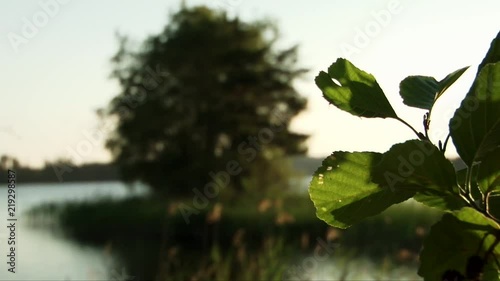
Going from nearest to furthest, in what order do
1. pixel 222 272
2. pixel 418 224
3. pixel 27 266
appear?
1. pixel 222 272
2. pixel 27 266
3. pixel 418 224

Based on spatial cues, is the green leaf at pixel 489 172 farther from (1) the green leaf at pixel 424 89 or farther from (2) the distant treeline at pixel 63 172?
(2) the distant treeline at pixel 63 172

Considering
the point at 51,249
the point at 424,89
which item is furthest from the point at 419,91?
the point at 51,249

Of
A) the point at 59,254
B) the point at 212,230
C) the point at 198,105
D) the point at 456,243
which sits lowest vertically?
the point at 456,243

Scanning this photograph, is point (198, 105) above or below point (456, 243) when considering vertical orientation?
above

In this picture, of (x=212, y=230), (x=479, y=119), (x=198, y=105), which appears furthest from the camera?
(x=198, y=105)

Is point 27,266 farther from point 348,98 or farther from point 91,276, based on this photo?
point 348,98

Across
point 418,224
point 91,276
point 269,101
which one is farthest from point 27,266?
point 269,101

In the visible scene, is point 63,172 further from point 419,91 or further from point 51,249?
point 419,91

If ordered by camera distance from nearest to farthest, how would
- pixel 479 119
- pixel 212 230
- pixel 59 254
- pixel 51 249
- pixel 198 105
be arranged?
pixel 479 119, pixel 59 254, pixel 51 249, pixel 212 230, pixel 198 105
